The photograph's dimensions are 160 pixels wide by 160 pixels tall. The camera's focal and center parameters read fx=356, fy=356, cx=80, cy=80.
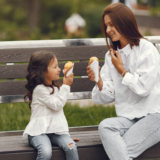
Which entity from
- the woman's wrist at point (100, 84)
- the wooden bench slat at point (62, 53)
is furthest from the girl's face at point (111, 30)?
the wooden bench slat at point (62, 53)

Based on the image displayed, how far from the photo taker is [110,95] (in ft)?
10.0

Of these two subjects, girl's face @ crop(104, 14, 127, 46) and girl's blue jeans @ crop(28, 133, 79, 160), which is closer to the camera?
girl's blue jeans @ crop(28, 133, 79, 160)

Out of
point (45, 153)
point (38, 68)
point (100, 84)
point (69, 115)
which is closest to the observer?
point (45, 153)

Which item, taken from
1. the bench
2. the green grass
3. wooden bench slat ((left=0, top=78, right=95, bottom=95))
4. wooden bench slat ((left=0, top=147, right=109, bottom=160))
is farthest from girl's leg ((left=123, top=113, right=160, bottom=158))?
the green grass

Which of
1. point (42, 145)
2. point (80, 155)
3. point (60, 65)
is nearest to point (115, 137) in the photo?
point (80, 155)

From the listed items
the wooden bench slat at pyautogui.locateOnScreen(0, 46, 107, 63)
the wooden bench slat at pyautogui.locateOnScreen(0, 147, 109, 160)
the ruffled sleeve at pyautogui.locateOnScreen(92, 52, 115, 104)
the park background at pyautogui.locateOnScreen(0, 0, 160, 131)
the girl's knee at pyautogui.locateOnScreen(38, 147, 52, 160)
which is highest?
the wooden bench slat at pyautogui.locateOnScreen(0, 46, 107, 63)

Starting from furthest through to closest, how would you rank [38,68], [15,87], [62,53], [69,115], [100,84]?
[69,115]
[62,53]
[15,87]
[100,84]
[38,68]

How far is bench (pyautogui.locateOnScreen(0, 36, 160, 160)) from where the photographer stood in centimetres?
281

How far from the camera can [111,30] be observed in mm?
2941

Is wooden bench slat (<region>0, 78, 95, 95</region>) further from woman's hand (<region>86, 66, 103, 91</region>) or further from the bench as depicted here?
woman's hand (<region>86, 66, 103, 91</region>)

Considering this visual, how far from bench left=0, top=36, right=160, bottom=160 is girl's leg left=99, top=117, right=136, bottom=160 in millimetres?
136

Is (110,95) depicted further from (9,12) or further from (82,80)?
(9,12)

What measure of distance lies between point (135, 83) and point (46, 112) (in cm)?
74

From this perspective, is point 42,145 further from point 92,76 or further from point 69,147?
point 92,76
